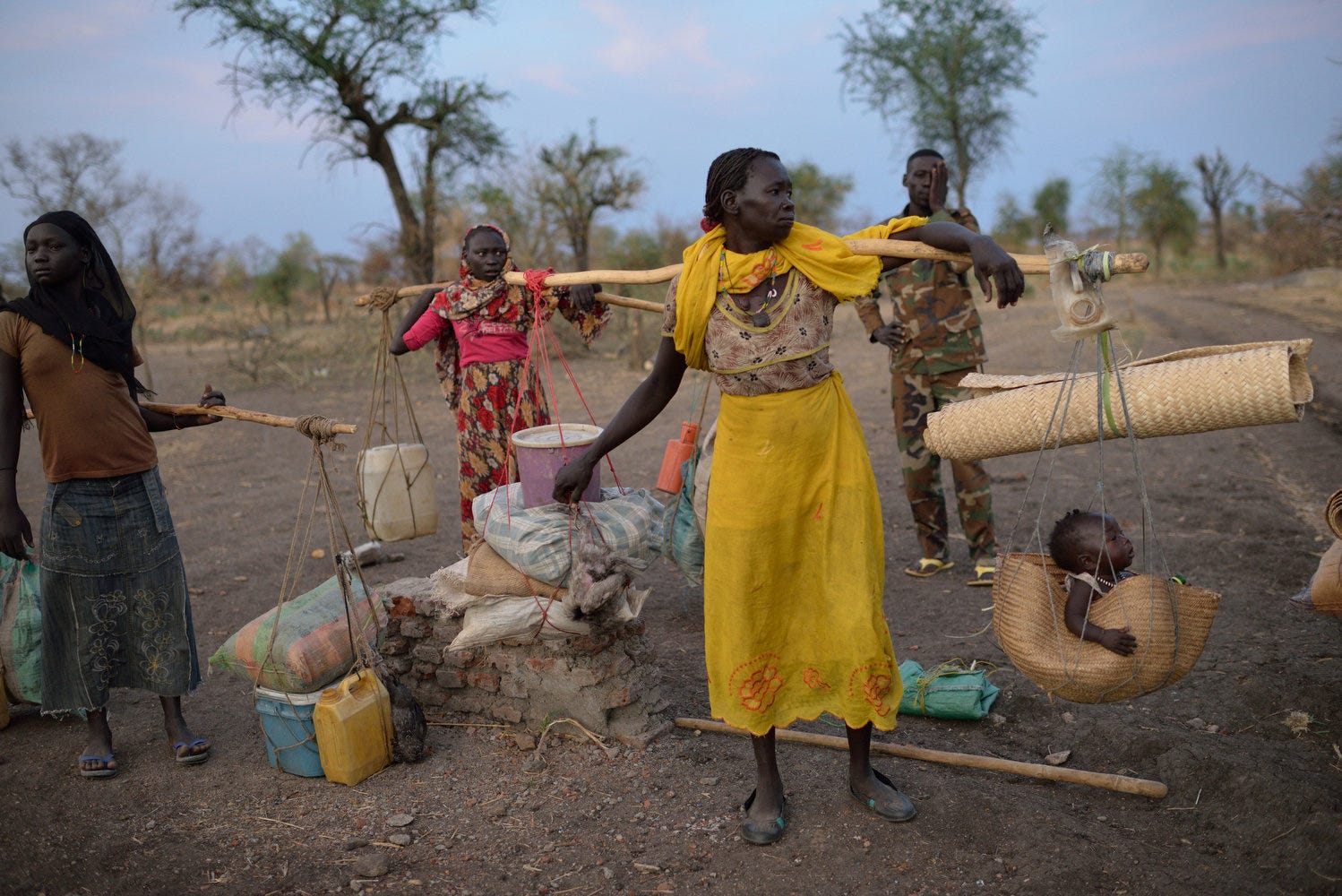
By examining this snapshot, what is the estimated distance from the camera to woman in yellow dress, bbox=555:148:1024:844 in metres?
2.57

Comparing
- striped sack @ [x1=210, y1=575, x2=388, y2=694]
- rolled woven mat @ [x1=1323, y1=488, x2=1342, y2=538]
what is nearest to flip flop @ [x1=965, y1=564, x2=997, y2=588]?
rolled woven mat @ [x1=1323, y1=488, x2=1342, y2=538]

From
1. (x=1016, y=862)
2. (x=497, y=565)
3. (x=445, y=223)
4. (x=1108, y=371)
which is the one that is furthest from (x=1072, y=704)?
(x=445, y=223)

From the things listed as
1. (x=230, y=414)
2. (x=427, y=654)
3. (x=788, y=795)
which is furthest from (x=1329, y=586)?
(x=230, y=414)

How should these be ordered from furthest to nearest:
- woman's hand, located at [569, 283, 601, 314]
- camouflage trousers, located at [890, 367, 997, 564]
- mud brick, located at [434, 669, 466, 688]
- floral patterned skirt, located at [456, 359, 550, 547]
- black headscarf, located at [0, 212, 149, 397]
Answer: camouflage trousers, located at [890, 367, 997, 564]
floral patterned skirt, located at [456, 359, 550, 547]
woman's hand, located at [569, 283, 601, 314]
mud brick, located at [434, 669, 466, 688]
black headscarf, located at [0, 212, 149, 397]

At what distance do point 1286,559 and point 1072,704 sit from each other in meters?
2.15

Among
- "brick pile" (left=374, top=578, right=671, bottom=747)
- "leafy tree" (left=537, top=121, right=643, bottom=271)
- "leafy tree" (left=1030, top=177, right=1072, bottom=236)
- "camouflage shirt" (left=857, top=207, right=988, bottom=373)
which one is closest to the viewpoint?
→ "brick pile" (left=374, top=578, right=671, bottom=747)

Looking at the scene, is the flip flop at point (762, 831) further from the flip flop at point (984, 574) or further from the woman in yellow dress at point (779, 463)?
the flip flop at point (984, 574)

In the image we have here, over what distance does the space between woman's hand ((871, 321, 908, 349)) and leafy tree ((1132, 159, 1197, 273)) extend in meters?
32.4

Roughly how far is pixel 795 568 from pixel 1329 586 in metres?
1.74

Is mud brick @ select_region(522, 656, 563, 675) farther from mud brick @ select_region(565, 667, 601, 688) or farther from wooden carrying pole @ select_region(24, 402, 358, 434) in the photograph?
wooden carrying pole @ select_region(24, 402, 358, 434)

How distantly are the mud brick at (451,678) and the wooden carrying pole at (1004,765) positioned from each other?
107 centimetres

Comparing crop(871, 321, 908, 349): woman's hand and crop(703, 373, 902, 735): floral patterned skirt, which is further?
crop(871, 321, 908, 349): woman's hand

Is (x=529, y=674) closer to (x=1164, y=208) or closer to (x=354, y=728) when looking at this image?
(x=354, y=728)

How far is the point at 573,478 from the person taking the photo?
2.97m
